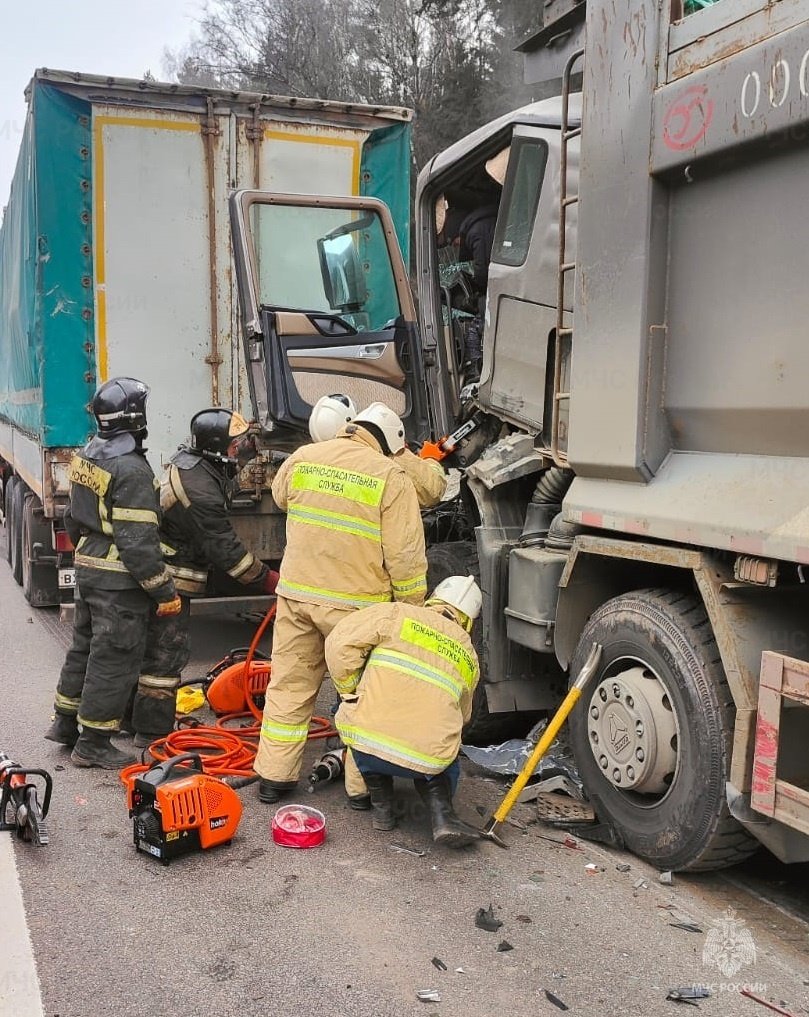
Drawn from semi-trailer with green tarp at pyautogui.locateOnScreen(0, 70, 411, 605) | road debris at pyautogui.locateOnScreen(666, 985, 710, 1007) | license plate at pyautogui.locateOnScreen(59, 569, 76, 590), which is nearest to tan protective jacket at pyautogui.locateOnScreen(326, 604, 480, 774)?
road debris at pyautogui.locateOnScreen(666, 985, 710, 1007)

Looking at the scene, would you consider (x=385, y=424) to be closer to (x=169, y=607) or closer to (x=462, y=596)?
(x=462, y=596)

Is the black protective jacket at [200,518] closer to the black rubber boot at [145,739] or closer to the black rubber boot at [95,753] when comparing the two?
the black rubber boot at [145,739]

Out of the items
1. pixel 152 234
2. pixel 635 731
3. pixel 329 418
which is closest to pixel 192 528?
pixel 329 418

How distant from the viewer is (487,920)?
A: 2932 millimetres

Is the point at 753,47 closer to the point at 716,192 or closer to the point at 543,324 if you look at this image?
the point at 716,192

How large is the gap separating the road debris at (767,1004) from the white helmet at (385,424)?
228cm

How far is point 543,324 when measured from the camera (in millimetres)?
3936

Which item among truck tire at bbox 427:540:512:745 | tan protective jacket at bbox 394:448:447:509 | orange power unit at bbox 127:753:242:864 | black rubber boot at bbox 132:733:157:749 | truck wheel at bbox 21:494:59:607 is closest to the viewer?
orange power unit at bbox 127:753:242:864

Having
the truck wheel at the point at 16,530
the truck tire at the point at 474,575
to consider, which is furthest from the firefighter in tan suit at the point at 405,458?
the truck wheel at the point at 16,530

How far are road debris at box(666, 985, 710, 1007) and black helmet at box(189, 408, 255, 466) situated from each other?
3.03m

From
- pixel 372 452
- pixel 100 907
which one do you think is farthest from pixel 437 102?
pixel 100 907

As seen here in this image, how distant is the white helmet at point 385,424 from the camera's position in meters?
3.94

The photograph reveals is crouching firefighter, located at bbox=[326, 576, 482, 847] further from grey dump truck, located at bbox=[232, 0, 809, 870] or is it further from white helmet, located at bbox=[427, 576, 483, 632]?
grey dump truck, located at bbox=[232, 0, 809, 870]

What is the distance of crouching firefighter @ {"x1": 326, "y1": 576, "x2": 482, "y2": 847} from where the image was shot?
131 inches
